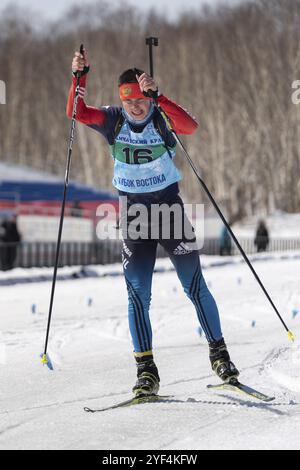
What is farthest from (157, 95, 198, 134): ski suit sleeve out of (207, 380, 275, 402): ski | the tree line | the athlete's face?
the tree line

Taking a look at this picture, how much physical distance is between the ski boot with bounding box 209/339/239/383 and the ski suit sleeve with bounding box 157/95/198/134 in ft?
3.85

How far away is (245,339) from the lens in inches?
262

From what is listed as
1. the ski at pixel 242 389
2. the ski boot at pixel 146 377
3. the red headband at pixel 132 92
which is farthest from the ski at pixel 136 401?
the red headband at pixel 132 92

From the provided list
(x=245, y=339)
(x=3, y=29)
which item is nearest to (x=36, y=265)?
(x=245, y=339)

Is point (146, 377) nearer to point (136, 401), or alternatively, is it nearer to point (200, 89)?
point (136, 401)

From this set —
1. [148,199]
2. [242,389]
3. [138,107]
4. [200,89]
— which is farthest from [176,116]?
[200,89]

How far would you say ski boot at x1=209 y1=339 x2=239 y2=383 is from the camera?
4266 mm

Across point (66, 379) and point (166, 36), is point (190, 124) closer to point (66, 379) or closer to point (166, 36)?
point (66, 379)

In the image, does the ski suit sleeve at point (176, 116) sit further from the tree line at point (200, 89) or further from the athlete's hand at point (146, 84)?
the tree line at point (200, 89)

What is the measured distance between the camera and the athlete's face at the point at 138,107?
4348 millimetres

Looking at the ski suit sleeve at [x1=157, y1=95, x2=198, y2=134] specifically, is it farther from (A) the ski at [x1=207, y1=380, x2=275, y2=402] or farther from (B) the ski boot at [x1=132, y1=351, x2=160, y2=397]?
(A) the ski at [x1=207, y1=380, x2=275, y2=402]

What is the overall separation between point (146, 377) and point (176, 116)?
1.41m
